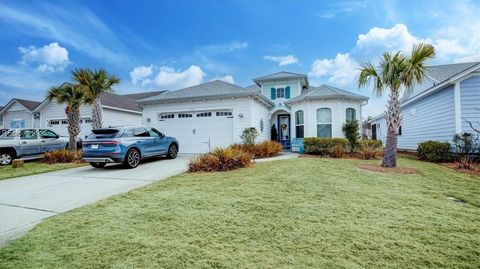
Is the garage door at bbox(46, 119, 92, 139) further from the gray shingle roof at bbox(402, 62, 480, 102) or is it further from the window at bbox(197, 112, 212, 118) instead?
the gray shingle roof at bbox(402, 62, 480, 102)

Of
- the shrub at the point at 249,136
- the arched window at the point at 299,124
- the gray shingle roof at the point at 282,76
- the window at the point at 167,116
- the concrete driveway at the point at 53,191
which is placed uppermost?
the gray shingle roof at the point at 282,76

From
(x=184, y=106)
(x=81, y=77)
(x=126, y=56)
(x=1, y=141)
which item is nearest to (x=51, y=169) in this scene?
(x=1, y=141)

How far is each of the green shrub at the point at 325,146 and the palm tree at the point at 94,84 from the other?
36.9 ft

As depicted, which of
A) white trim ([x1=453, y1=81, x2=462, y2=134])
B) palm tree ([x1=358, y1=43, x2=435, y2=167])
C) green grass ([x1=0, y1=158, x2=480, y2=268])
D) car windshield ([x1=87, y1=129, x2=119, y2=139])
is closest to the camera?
green grass ([x1=0, y1=158, x2=480, y2=268])

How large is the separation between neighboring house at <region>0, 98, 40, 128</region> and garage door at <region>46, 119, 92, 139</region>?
1.79 m

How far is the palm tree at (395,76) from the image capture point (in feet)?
27.7

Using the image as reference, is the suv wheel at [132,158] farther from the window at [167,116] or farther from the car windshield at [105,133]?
the window at [167,116]

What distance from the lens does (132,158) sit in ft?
31.0

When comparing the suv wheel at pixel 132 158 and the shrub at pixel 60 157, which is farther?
the shrub at pixel 60 157

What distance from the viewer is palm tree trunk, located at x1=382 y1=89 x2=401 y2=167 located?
27.8 feet

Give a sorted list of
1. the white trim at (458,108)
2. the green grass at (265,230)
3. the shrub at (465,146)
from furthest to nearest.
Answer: the white trim at (458,108)
the shrub at (465,146)
the green grass at (265,230)

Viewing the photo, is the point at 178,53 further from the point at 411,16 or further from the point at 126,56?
the point at 411,16

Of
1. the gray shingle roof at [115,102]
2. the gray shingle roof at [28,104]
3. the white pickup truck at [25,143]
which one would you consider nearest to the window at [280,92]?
the gray shingle roof at [115,102]

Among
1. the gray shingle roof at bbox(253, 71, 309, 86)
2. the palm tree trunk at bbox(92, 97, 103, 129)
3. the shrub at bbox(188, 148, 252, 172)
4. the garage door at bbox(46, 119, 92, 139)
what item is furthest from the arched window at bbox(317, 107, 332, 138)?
the garage door at bbox(46, 119, 92, 139)
